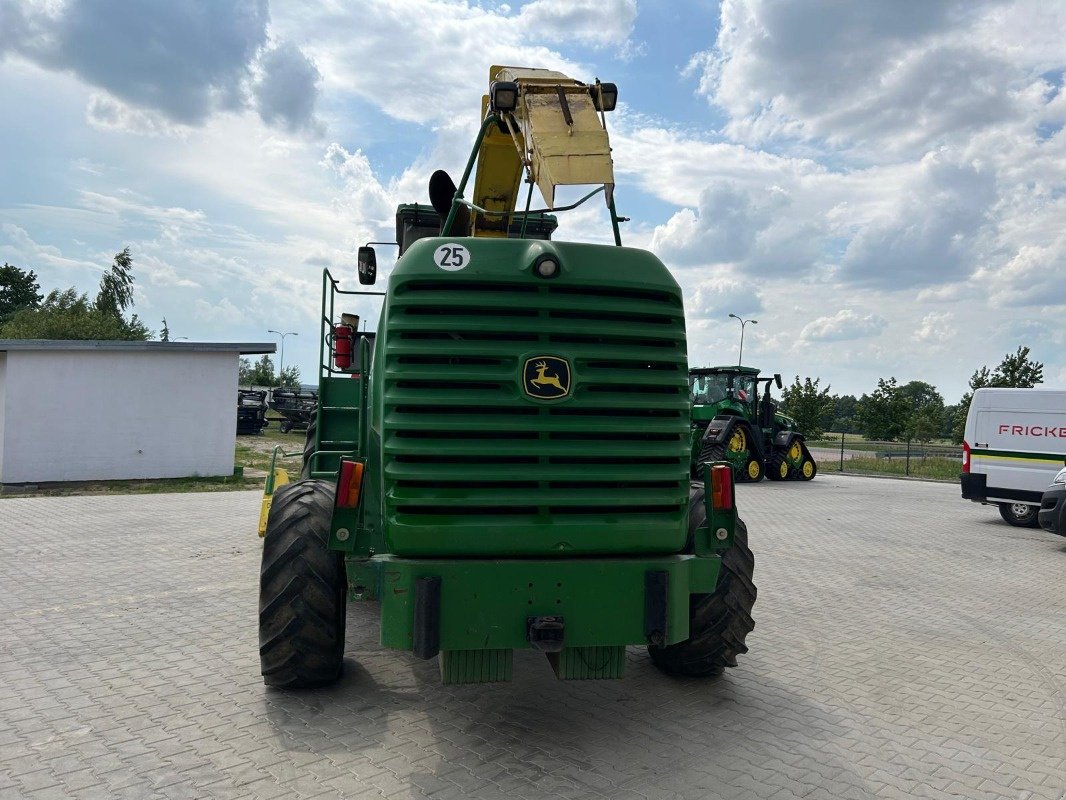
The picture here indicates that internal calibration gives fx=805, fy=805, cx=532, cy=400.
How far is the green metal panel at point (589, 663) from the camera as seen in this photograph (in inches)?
154

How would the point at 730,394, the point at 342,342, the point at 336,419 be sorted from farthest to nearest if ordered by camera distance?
1. the point at 730,394
2. the point at 336,419
3. the point at 342,342

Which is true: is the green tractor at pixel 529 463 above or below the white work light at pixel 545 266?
below

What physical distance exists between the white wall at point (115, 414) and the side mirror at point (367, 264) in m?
12.7

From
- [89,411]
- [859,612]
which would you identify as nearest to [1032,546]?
[859,612]

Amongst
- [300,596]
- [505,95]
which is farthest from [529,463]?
[505,95]

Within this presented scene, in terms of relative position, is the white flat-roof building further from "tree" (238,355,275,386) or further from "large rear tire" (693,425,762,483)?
"tree" (238,355,275,386)

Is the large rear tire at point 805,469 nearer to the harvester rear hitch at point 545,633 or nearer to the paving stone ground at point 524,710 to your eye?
the paving stone ground at point 524,710

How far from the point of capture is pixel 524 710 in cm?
458

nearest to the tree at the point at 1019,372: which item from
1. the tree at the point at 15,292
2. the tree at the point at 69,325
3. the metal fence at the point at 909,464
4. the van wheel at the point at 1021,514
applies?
the metal fence at the point at 909,464

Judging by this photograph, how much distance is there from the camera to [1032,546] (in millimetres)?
11891

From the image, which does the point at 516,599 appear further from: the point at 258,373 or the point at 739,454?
the point at 258,373

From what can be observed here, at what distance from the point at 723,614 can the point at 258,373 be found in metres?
68.3

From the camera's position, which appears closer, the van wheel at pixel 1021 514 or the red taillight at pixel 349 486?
the red taillight at pixel 349 486

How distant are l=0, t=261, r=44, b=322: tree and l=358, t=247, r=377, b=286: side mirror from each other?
2312 inches
